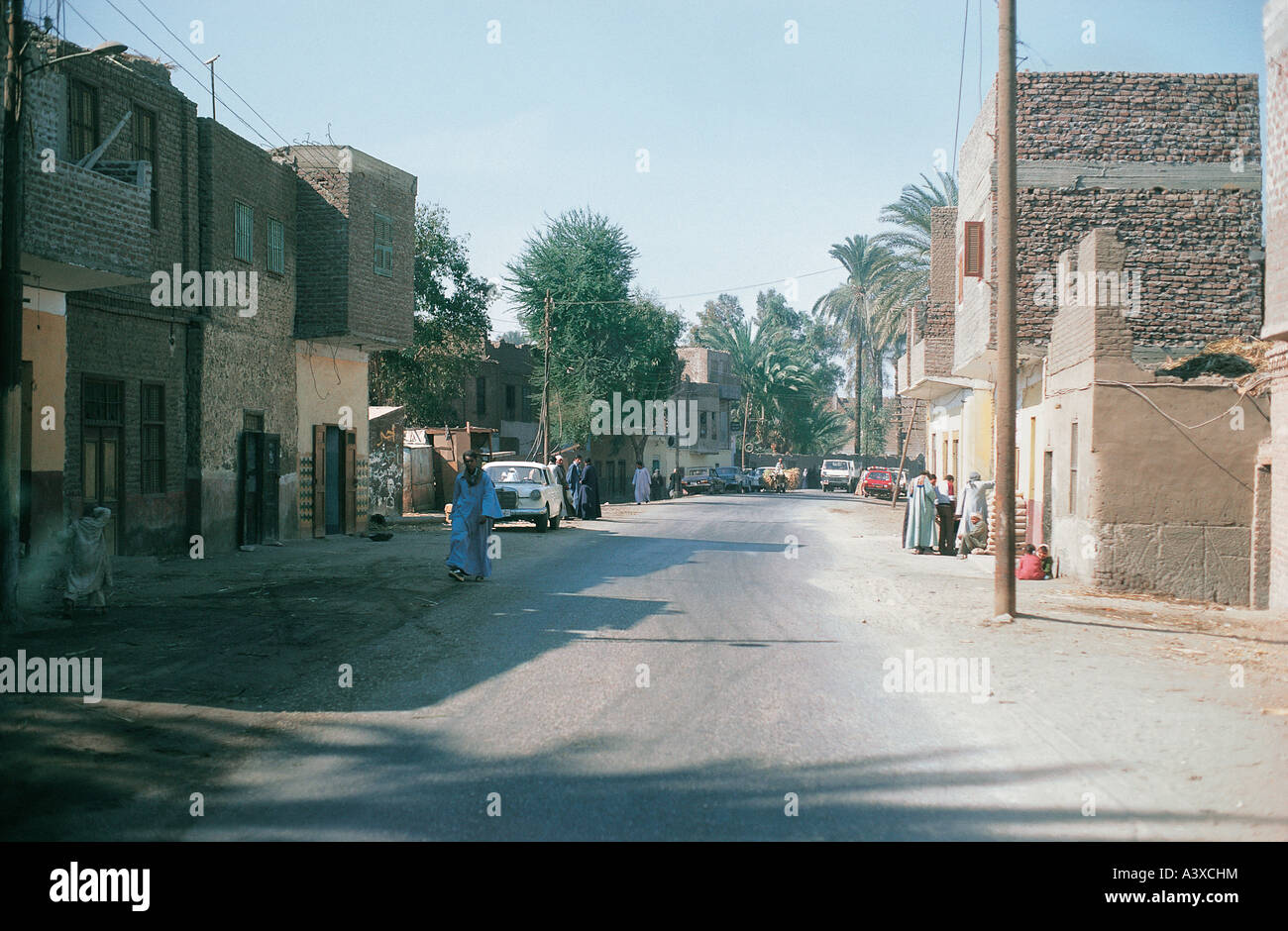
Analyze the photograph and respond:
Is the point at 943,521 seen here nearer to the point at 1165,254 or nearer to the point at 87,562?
the point at 1165,254

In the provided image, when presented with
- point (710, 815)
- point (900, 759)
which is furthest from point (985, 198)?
point (710, 815)

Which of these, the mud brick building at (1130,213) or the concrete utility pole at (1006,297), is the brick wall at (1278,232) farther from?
the mud brick building at (1130,213)

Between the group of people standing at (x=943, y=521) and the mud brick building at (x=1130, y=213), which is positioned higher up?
the mud brick building at (x=1130, y=213)

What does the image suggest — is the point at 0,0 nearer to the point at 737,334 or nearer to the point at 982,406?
the point at 982,406

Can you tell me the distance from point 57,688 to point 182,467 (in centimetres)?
1165

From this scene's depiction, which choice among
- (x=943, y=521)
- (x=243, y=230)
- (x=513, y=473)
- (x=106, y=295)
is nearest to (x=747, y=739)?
(x=106, y=295)

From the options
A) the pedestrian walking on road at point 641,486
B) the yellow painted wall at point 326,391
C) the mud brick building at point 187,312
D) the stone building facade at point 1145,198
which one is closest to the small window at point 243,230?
the mud brick building at point 187,312

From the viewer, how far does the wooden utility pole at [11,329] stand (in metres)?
10.2

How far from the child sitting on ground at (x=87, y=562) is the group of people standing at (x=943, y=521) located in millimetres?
15801

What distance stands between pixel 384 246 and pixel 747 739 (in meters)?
20.3

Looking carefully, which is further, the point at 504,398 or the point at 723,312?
the point at 723,312

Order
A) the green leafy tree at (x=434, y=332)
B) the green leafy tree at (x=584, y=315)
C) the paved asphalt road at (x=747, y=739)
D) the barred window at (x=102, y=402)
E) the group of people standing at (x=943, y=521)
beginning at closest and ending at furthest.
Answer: the paved asphalt road at (x=747, y=739), the barred window at (x=102, y=402), the group of people standing at (x=943, y=521), the green leafy tree at (x=434, y=332), the green leafy tree at (x=584, y=315)

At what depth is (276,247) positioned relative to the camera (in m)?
22.2

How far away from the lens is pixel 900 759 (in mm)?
6379
